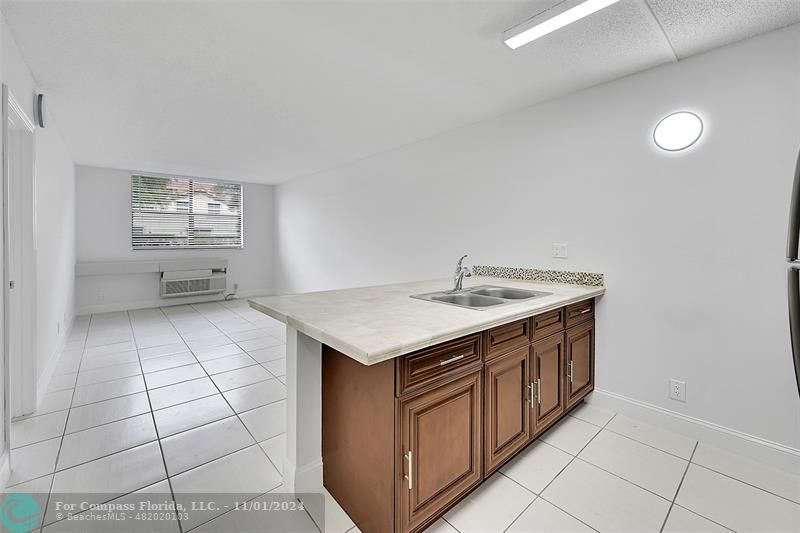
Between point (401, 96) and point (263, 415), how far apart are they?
8.63 feet

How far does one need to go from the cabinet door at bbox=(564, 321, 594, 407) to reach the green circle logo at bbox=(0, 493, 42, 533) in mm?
2824

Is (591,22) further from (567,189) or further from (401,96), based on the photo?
(401,96)

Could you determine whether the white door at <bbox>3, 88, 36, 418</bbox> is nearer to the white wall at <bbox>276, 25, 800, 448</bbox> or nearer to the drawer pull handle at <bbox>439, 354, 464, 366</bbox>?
the drawer pull handle at <bbox>439, 354, 464, 366</bbox>

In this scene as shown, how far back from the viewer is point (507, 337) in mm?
1817

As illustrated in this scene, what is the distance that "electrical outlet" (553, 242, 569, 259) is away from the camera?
275 cm

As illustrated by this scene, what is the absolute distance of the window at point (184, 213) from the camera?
234 inches

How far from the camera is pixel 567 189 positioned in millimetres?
2740

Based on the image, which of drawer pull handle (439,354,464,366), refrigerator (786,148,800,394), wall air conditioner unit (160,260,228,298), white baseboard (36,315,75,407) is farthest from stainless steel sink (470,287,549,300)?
wall air conditioner unit (160,260,228,298)

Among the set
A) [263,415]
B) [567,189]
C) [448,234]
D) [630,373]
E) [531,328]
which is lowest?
[263,415]

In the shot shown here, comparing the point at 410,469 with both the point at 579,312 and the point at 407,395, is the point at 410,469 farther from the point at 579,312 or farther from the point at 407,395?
the point at 579,312

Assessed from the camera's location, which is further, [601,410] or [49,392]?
[49,392]

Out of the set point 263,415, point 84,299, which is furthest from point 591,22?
point 84,299

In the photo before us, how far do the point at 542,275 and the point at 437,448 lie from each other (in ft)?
6.10

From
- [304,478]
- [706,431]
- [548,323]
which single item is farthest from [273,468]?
[706,431]
